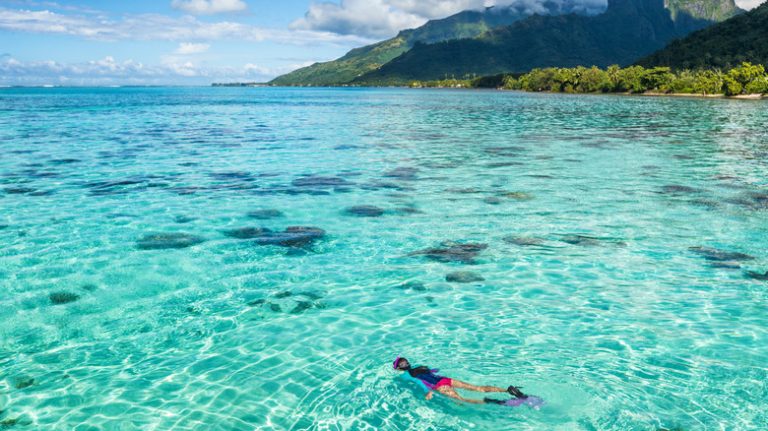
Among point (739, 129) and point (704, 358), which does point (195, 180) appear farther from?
point (739, 129)

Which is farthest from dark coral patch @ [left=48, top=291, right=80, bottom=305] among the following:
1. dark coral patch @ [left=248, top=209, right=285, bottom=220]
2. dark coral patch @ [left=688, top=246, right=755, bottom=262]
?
dark coral patch @ [left=688, top=246, right=755, bottom=262]

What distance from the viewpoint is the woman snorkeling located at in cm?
917

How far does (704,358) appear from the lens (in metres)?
10.7

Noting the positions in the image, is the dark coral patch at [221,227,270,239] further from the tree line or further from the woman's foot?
the tree line

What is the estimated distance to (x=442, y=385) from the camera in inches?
373

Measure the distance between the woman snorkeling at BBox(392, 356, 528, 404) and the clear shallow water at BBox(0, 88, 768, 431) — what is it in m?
Answer: 0.20

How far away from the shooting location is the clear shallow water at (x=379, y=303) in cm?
927

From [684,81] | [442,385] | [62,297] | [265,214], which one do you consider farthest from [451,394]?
[684,81]

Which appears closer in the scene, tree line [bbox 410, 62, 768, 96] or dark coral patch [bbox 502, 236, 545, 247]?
dark coral patch [bbox 502, 236, 545, 247]

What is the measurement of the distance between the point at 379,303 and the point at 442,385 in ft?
13.9

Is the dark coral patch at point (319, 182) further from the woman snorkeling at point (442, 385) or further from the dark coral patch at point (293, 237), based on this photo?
the woman snorkeling at point (442, 385)

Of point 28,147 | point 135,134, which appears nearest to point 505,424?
point 28,147

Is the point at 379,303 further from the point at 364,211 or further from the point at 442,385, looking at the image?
the point at 364,211

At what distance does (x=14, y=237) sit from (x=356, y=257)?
1199cm
